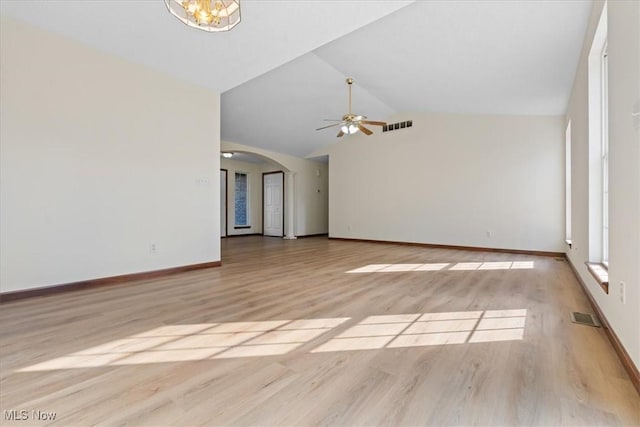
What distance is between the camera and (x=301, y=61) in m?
5.01

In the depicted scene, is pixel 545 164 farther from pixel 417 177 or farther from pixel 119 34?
pixel 119 34

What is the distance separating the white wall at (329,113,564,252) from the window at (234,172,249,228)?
334 cm

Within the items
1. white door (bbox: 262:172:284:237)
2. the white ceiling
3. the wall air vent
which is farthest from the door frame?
the wall air vent

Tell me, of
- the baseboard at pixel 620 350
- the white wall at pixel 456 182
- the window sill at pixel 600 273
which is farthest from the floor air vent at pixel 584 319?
the white wall at pixel 456 182

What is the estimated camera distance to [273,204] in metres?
10.4

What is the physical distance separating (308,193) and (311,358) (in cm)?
822

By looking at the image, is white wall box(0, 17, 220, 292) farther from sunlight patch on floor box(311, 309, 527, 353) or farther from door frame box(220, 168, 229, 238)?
door frame box(220, 168, 229, 238)

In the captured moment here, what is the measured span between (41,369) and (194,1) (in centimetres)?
234

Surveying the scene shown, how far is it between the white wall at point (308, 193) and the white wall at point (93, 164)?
4435 mm

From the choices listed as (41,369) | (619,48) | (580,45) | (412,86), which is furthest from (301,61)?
(41,369)

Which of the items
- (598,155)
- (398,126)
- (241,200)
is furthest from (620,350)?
(241,200)

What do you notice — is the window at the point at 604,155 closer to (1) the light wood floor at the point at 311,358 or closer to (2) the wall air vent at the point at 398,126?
(1) the light wood floor at the point at 311,358

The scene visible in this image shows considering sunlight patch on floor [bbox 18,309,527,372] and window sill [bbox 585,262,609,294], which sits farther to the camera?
window sill [bbox 585,262,609,294]

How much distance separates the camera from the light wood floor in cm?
134
